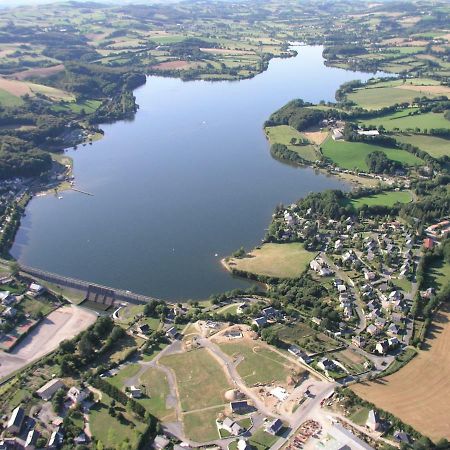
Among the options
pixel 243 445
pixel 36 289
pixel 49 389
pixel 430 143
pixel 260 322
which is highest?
pixel 243 445

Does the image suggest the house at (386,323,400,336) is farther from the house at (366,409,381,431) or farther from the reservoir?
the reservoir

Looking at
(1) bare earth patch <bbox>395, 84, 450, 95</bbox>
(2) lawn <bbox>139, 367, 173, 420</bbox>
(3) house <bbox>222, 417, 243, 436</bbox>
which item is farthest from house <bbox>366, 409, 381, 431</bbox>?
(1) bare earth patch <bbox>395, 84, 450, 95</bbox>

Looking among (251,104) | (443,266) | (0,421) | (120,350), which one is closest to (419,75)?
(251,104)

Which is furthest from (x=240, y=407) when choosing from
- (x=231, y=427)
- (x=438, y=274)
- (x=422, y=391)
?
(x=438, y=274)

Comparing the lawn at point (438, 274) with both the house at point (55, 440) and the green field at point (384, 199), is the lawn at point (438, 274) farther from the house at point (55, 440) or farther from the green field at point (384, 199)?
the house at point (55, 440)

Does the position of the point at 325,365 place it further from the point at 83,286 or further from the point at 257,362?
the point at 83,286
